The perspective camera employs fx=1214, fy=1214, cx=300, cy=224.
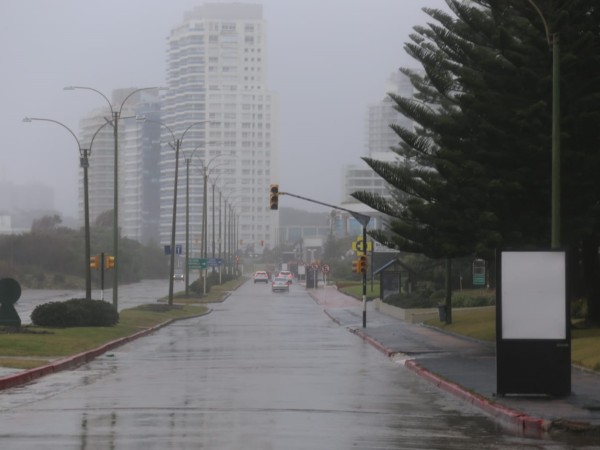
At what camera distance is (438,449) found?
1297cm

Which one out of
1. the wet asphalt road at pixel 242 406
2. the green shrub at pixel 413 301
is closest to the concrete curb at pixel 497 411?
the wet asphalt road at pixel 242 406

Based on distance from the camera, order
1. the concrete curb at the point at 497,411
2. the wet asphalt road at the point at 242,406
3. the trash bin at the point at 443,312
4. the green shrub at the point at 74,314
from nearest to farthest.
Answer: the wet asphalt road at the point at 242,406, the concrete curb at the point at 497,411, the green shrub at the point at 74,314, the trash bin at the point at 443,312

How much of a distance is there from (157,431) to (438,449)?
11.1 feet

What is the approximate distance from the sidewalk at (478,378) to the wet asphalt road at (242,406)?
1.23ft

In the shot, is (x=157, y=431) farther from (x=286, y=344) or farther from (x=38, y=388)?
(x=286, y=344)

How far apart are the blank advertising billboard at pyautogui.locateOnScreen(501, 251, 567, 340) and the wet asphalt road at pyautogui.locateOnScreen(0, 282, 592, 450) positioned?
1585 millimetres

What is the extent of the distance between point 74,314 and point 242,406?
72.6 ft

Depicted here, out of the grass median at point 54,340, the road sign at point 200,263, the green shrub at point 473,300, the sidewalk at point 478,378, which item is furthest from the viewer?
the road sign at point 200,263

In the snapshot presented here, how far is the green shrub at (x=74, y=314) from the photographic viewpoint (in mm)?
37969

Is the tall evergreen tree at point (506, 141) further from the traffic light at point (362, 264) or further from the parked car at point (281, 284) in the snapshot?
the parked car at point (281, 284)

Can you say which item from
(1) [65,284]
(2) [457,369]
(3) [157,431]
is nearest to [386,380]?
(2) [457,369]

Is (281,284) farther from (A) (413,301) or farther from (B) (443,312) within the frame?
(B) (443,312)

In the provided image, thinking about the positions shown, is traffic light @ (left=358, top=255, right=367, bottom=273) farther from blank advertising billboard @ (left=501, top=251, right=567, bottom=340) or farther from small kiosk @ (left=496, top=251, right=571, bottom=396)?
blank advertising billboard @ (left=501, top=251, right=567, bottom=340)

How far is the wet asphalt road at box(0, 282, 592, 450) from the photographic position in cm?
1353
